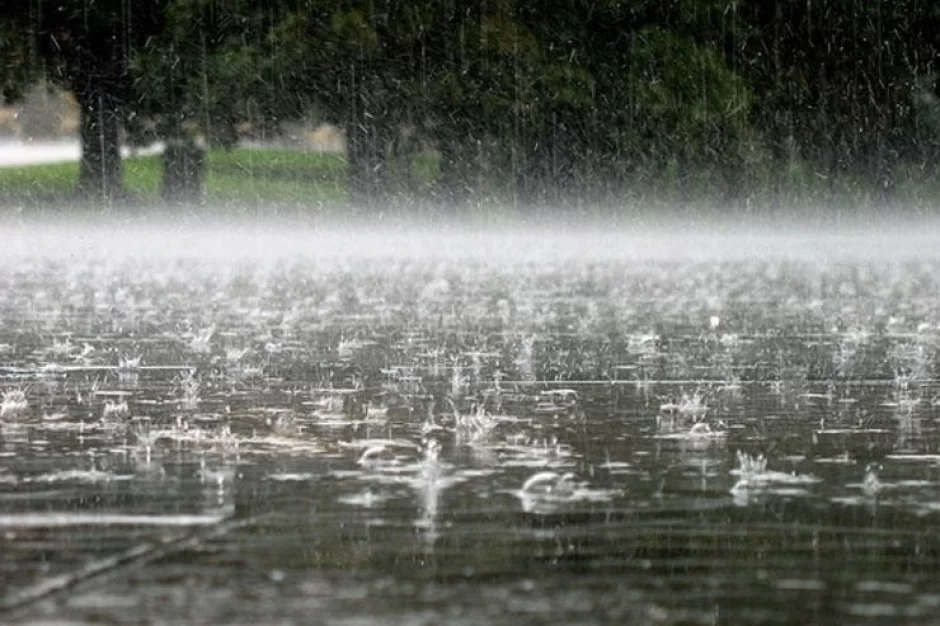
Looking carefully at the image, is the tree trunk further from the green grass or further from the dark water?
the dark water

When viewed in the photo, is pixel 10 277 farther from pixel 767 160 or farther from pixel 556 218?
pixel 767 160

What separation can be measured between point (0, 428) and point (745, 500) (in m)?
2.84

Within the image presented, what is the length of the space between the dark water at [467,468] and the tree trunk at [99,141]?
2842 cm

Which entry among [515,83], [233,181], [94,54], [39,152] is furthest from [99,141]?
[39,152]

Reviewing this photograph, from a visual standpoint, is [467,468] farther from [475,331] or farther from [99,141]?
[99,141]

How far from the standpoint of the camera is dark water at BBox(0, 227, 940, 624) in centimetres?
415

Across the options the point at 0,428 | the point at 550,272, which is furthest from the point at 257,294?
the point at 0,428

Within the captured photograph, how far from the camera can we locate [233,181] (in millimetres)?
54812

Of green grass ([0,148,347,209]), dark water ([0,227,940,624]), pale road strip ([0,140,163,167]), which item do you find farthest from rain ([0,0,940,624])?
pale road strip ([0,140,163,167])

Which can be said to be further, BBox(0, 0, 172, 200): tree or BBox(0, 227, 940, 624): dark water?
BBox(0, 0, 172, 200): tree

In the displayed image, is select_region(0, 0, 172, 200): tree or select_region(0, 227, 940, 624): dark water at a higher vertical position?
select_region(0, 0, 172, 200): tree

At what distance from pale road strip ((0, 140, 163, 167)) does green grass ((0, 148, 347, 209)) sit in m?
1.66

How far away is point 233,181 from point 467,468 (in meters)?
49.1

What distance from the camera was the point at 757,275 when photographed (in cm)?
2361
